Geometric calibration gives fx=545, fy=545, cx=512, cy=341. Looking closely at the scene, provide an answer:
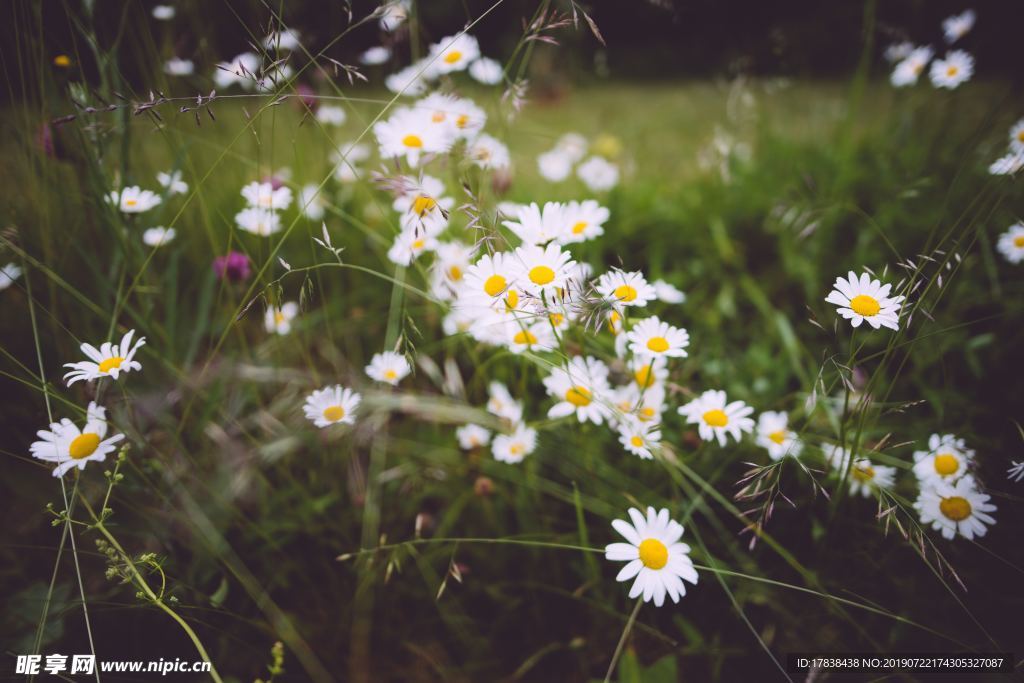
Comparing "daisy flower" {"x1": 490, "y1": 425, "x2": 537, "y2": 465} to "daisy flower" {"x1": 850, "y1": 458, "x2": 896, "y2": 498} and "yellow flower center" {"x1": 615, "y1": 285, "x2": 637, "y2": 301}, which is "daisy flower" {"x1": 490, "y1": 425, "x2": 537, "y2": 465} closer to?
"yellow flower center" {"x1": 615, "y1": 285, "x2": 637, "y2": 301}

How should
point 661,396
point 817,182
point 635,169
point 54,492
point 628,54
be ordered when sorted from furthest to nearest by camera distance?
point 628,54, point 635,169, point 817,182, point 54,492, point 661,396

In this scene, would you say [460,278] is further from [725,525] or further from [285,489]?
[725,525]

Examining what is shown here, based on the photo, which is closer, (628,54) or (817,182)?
(817,182)

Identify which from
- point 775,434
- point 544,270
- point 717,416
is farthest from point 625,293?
point 775,434

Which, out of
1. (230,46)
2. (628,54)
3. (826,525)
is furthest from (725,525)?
(628,54)

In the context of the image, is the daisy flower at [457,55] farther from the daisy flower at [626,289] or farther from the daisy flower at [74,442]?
the daisy flower at [74,442]

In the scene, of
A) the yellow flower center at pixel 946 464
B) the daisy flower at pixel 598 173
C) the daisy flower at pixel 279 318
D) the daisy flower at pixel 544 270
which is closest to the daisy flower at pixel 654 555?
the daisy flower at pixel 544 270
